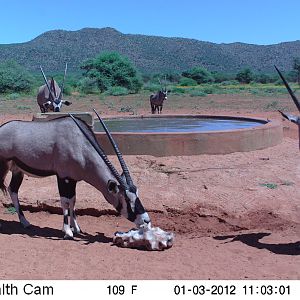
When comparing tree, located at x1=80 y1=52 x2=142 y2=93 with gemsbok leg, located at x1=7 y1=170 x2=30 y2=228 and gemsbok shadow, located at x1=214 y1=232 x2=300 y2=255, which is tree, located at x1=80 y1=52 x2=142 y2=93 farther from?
gemsbok shadow, located at x1=214 y1=232 x2=300 y2=255

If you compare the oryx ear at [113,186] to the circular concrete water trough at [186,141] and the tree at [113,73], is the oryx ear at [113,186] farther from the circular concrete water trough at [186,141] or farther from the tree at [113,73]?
the tree at [113,73]

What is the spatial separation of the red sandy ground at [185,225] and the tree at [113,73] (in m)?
41.1

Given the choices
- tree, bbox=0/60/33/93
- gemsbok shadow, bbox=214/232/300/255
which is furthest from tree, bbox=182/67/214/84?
gemsbok shadow, bbox=214/232/300/255

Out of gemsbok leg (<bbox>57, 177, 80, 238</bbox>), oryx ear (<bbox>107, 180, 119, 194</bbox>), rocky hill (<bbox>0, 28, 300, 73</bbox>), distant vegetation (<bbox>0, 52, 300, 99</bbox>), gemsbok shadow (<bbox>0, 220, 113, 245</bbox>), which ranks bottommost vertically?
gemsbok shadow (<bbox>0, 220, 113, 245</bbox>)

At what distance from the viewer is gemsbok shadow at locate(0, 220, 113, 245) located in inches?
258

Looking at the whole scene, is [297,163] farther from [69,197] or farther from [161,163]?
[69,197]

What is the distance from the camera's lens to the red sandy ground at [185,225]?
524 centimetres

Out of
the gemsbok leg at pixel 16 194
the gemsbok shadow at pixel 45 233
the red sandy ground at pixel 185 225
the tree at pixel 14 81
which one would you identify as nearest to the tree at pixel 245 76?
the tree at pixel 14 81

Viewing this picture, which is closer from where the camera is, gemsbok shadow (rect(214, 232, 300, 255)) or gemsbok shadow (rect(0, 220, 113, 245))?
gemsbok shadow (rect(214, 232, 300, 255))

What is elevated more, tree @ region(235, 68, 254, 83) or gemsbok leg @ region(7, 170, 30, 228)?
tree @ region(235, 68, 254, 83)

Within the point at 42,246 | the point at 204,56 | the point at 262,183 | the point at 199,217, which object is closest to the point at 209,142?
the point at 262,183

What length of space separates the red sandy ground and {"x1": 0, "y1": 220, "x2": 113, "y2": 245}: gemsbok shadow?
13mm

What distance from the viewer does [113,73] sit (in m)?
52.8
